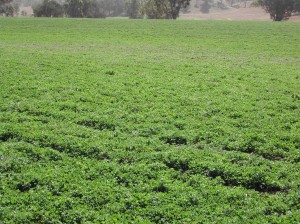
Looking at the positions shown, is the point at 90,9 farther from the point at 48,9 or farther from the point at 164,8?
the point at 164,8

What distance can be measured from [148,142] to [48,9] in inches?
4217

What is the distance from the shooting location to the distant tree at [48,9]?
363 feet

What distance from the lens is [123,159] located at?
43.1 ft

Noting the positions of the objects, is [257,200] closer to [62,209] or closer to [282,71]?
[62,209]

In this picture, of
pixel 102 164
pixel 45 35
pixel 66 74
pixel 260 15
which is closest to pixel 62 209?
pixel 102 164

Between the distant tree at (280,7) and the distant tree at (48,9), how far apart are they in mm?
62988

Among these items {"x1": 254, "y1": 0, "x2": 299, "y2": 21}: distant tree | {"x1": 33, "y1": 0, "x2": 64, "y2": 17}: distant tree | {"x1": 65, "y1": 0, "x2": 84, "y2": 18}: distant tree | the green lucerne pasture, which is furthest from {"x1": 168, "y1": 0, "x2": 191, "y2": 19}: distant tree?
the green lucerne pasture

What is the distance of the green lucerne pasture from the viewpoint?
10.4 metres

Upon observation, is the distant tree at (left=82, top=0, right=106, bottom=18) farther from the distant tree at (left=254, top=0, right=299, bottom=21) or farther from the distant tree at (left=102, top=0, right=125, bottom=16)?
the distant tree at (left=254, top=0, right=299, bottom=21)

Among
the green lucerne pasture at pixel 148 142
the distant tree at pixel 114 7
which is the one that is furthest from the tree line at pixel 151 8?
the green lucerne pasture at pixel 148 142

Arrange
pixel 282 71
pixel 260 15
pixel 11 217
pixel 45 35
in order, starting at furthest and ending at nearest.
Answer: pixel 260 15, pixel 45 35, pixel 282 71, pixel 11 217

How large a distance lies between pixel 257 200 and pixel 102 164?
5271mm

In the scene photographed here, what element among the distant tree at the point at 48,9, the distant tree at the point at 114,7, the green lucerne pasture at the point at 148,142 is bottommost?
the green lucerne pasture at the point at 148,142

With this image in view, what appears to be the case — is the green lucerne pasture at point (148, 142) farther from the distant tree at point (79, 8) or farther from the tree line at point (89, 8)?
the distant tree at point (79, 8)
